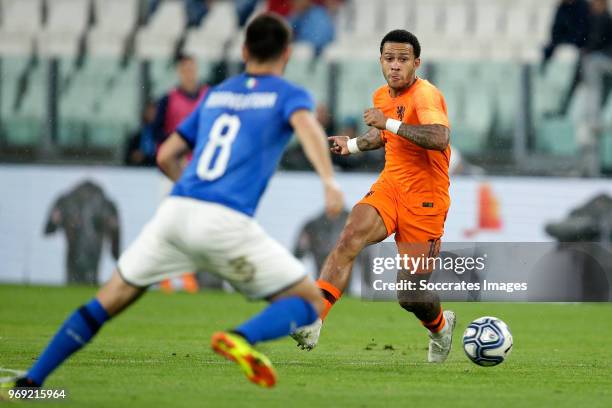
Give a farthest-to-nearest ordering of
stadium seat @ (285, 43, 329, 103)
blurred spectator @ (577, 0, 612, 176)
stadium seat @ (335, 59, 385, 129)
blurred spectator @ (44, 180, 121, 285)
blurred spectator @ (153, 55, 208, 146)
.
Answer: stadium seat @ (285, 43, 329, 103) < stadium seat @ (335, 59, 385, 129) < blurred spectator @ (44, 180, 121, 285) < blurred spectator @ (577, 0, 612, 176) < blurred spectator @ (153, 55, 208, 146)

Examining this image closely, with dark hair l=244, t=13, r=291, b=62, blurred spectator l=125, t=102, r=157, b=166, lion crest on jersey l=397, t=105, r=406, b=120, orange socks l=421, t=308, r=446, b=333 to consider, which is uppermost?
dark hair l=244, t=13, r=291, b=62

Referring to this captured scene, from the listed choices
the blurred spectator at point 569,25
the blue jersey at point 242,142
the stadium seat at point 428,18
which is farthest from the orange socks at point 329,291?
the stadium seat at point 428,18

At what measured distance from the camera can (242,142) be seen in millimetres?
6930

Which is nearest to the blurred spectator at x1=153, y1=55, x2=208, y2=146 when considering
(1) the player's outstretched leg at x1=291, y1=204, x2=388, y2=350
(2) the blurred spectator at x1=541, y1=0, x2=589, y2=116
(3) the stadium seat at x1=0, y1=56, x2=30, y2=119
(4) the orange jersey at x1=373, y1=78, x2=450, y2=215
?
(3) the stadium seat at x1=0, y1=56, x2=30, y2=119

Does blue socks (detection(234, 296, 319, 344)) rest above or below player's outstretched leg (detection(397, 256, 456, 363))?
above

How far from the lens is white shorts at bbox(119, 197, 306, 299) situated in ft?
22.3

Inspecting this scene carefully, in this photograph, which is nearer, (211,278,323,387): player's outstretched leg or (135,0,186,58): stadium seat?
(211,278,323,387): player's outstretched leg

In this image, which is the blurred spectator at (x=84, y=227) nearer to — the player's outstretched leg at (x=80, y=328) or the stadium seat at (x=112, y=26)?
the stadium seat at (x=112, y=26)

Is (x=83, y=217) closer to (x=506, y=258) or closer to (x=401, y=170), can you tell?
(x=506, y=258)

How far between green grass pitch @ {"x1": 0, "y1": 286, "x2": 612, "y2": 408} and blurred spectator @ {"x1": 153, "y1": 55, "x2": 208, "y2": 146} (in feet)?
8.54

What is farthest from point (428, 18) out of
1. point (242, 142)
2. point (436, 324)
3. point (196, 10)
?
point (242, 142)

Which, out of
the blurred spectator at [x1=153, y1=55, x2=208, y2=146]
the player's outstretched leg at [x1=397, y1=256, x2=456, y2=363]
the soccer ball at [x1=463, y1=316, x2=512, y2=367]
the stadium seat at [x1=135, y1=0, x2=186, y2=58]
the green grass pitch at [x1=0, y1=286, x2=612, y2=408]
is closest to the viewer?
the green grass pitch at [x1=0, y1=286, x2=612, y2=408]

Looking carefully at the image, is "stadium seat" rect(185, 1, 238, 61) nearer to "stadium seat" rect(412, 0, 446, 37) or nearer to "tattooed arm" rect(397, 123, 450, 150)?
"stadium seat" rect(412, 0, 446, 37)

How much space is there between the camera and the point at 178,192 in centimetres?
697
